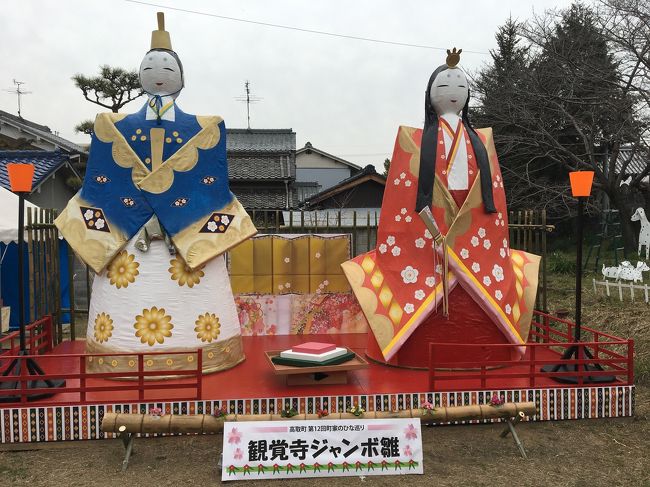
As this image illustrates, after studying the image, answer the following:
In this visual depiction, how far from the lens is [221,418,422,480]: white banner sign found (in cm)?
450

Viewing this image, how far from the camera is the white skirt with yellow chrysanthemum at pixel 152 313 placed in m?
5.91

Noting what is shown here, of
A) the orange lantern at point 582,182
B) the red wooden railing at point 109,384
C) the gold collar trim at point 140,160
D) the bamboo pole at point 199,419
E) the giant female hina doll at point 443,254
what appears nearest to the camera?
the bamboo pole at point 199,419

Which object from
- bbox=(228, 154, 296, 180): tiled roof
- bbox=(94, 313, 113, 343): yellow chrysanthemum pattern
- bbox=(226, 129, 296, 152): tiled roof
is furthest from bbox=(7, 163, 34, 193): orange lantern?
bbox=(226, 129, 296, 152): tiled roof

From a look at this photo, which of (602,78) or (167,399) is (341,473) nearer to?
(167,399)

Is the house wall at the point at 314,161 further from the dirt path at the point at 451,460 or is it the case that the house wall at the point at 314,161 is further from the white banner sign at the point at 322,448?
the white banner sign at the point at 322,448

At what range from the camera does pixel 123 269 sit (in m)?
6.00

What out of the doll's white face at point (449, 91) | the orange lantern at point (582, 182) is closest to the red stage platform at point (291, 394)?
the orange lantern at point (582, 182)

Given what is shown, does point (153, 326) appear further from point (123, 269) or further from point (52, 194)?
point (52, 194)

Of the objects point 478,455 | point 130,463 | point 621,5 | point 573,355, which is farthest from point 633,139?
point 130,463

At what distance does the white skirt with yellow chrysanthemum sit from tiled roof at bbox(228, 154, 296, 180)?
15189 millimetres

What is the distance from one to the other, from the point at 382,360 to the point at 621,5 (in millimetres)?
11605

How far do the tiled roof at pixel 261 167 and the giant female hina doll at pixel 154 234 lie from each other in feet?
48.8

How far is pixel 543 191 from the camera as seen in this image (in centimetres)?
1778

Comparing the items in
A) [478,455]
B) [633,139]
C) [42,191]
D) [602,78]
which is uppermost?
[602,78]
